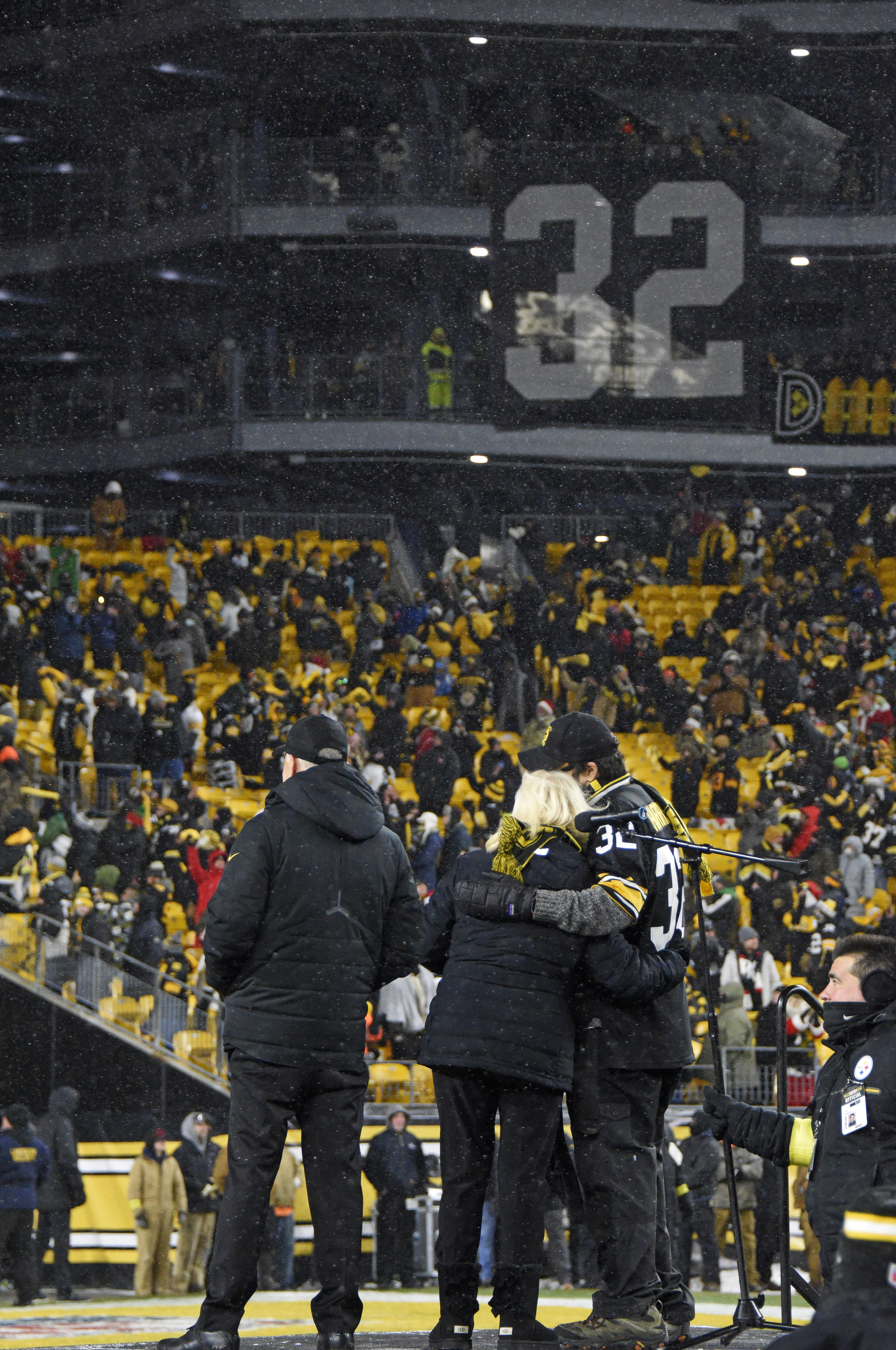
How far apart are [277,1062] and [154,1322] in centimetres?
691

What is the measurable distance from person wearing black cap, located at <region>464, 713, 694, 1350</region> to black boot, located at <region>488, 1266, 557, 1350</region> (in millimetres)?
58

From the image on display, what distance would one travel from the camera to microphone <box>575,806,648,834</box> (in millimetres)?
4957

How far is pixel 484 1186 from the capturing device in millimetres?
4957

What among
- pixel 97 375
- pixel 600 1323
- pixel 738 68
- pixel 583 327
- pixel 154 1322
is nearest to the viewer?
pixel 600 1323

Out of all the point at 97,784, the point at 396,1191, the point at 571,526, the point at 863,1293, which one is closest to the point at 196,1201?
the point at 396,1191

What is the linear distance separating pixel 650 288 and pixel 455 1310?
26515 millimetres

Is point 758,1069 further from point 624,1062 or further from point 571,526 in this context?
point 571,526

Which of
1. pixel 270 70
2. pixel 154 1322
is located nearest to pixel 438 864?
pixel 154 1322

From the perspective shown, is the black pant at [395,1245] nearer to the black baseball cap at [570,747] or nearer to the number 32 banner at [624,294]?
the black baseball cap at [570,747]

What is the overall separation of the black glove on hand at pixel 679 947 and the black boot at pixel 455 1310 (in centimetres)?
100

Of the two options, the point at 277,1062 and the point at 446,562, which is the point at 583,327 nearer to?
the point at 446,562

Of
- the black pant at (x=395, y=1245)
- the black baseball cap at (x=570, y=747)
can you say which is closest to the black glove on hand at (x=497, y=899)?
the black baseball cap at (x=570, y=747)

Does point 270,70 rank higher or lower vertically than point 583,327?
higher

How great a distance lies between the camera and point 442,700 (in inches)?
898
